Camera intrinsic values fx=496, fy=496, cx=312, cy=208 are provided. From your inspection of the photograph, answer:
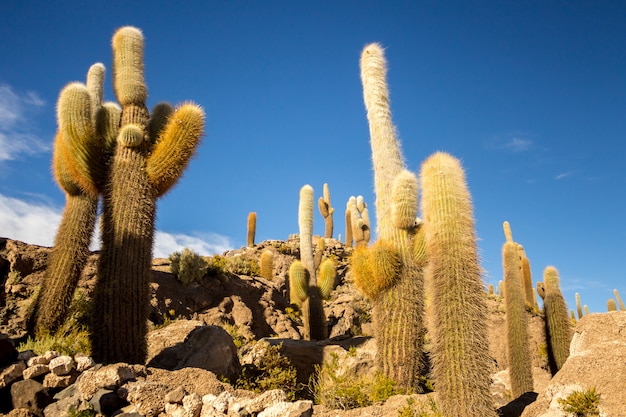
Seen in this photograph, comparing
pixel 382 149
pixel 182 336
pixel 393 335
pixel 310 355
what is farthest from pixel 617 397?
pixel 182 336

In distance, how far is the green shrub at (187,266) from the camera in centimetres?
1263

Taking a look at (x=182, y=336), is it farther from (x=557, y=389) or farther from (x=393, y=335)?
(x=557, y=389)

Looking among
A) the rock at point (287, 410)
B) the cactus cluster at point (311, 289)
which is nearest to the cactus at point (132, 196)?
the rock at point (287, 410)

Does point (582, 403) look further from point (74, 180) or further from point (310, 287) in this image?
point (310, 287)

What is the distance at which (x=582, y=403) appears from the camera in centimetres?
503

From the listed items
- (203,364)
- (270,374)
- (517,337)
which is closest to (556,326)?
(517,337)

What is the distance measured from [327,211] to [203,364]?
20.4 metres

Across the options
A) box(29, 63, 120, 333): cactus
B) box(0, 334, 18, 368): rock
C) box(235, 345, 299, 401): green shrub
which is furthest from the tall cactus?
box(0, 334, 18, 368): rock

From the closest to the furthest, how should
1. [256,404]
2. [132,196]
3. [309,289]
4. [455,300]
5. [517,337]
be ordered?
1. [256,404]
2. [455,300]
3. [132,196]
4. [517,337]
5. [309,289]

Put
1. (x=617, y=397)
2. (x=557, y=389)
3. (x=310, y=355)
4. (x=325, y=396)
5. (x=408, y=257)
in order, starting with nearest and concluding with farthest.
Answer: (x=617, y=397) < (x=557, y=389) < (x=325, y=396) < (x=408, y=257) < (x=310, y=355)

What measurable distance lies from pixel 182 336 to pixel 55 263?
2453 millimetres

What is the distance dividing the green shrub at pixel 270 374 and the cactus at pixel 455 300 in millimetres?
3040

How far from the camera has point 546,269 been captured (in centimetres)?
1282

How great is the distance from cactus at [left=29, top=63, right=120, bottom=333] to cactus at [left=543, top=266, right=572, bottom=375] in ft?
33.3
